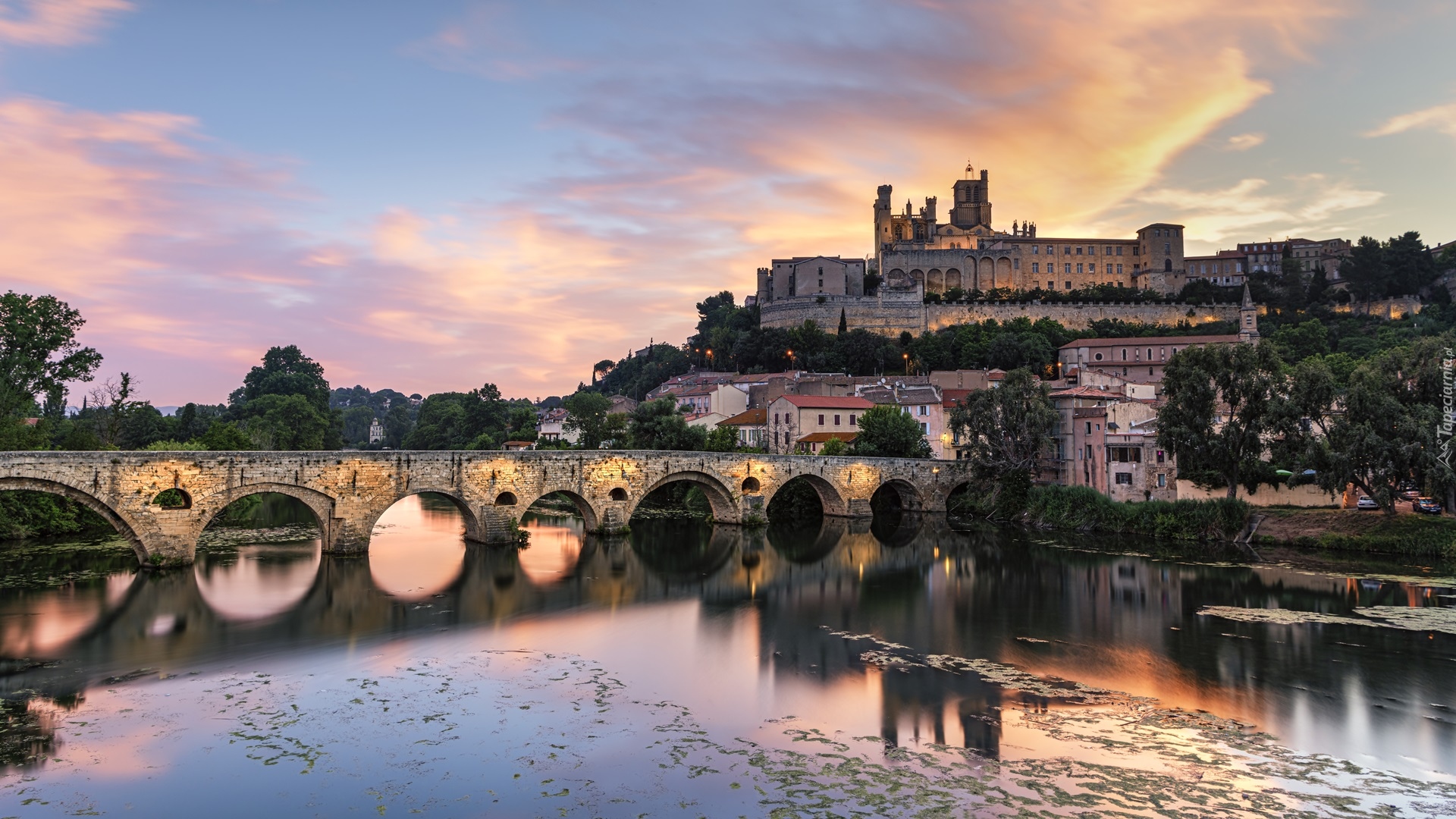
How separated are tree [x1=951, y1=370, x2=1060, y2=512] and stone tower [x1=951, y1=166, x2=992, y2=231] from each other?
70.7 meters

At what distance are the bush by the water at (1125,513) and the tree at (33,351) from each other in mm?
39330

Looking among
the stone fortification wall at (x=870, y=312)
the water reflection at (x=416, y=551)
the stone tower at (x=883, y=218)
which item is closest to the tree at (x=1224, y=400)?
the water reflection at (x=416, y=551)

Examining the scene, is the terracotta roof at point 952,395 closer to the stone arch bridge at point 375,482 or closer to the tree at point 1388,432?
the stone arch bridge at point 375,482

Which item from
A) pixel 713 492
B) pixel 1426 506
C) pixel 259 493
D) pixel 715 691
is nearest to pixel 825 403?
pixel 713 492

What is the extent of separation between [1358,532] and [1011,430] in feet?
47.9

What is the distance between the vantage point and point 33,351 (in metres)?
32.8

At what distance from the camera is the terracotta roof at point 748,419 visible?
59906 mm

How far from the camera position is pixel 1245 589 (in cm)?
2586

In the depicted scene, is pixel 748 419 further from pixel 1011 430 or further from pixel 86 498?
pixel 86 498

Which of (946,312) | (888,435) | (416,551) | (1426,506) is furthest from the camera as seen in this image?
(946,312)

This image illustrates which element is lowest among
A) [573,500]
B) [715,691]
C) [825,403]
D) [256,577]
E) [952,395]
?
[715,691]

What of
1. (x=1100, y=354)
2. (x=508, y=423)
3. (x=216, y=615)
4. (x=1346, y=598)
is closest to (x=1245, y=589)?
(x=1346, y=598)

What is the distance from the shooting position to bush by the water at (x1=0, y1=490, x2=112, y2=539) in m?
31.7

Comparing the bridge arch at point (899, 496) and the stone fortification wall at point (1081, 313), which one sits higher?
the stone fortification wall at point (1081, 313)
